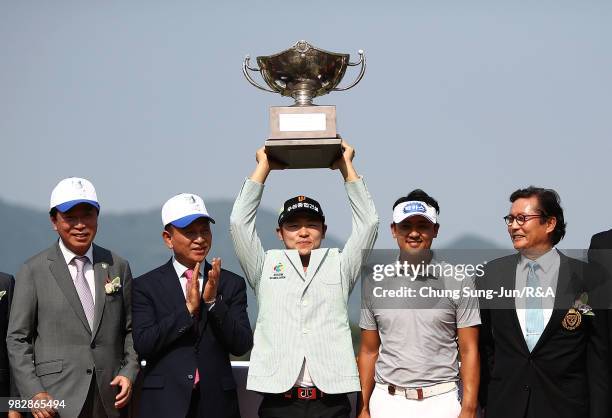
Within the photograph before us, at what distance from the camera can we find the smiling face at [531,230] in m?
4.78

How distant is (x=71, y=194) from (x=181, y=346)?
920 mm

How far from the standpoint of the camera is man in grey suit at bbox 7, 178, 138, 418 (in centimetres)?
468

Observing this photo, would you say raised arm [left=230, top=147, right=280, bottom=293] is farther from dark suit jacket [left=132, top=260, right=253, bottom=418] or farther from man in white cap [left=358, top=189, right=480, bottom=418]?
man in white cap [left=358, top=189, right=480, bottom=418]

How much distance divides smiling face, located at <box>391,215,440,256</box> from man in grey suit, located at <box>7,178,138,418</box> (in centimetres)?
141

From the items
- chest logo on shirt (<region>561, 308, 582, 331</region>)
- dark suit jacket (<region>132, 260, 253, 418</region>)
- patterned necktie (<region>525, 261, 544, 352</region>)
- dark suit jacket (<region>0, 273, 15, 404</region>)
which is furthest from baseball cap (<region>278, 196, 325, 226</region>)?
dark suit jacket (<region>0, 273, 15, 404</region>)

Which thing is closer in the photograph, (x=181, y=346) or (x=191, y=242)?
(x=181, y=346)

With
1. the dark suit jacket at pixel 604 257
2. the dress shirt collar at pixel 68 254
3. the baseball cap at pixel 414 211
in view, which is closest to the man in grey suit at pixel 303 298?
the baseball cap at pixel 414 211

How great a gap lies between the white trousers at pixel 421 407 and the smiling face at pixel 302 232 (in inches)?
31.3

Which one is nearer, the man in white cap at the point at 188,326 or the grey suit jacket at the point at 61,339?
the man in white cap at the point at 188,326

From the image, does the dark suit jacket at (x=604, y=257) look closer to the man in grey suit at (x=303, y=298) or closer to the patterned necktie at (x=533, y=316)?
the patterned necktie at (x=533, y=316)

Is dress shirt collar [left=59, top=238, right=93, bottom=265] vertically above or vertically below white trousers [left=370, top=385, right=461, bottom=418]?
above

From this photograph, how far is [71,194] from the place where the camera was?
4.82m

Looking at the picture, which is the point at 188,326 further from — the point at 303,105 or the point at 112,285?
the point at 303,105

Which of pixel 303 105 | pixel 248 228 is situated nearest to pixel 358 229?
pixel 248 228
